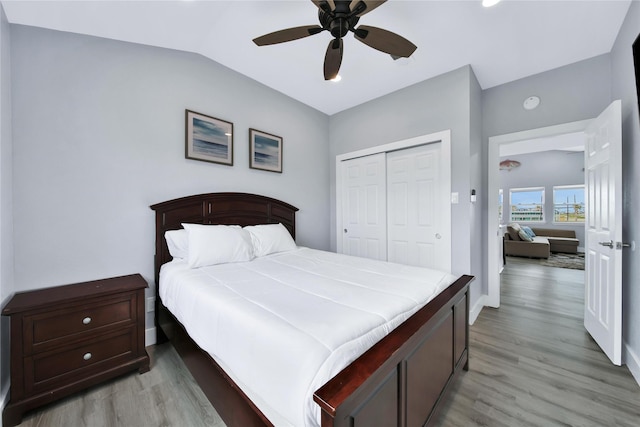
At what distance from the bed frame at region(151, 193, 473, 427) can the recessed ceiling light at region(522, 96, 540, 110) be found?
8.25ft

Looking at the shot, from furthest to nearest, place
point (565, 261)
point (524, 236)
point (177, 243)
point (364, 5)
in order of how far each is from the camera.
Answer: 1. point (524, 236)
2. point (565, 261)
3. point (177, 243)
4. point (364, 5)

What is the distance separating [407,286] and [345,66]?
2.50 metres

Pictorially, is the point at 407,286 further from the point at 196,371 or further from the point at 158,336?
the point at 158,336

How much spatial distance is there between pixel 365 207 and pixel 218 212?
2090 mm

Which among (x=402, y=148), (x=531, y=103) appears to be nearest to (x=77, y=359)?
(x=402, y=148)

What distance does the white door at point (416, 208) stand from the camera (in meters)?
2.95

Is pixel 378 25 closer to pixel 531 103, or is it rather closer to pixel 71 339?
pixel 531 103

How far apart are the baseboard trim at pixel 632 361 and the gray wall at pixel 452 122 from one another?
1.15 m

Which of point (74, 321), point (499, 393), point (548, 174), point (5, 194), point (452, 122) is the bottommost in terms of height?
point (499, 393)

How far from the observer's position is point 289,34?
1755mm

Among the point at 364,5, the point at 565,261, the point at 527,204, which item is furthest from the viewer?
the point at 527,204

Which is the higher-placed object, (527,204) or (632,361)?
(527,204)

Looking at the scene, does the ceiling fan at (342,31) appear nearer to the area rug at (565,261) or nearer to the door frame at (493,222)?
the door frame at (493,222)

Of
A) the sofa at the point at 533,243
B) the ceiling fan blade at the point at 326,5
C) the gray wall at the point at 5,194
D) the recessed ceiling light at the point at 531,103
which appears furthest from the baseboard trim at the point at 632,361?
the sofa at the point at 533,243
